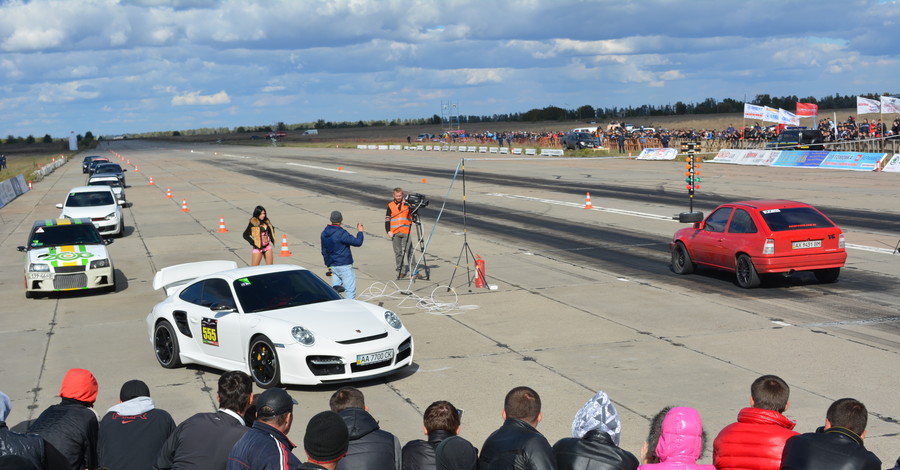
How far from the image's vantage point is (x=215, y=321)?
1139 cm

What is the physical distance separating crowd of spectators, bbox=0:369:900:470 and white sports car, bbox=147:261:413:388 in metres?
3.89

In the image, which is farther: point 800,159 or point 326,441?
point 800,159

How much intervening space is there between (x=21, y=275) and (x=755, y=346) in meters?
16.9

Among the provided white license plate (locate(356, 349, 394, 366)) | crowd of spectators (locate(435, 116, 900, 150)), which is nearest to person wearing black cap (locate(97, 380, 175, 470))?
white license plate (locate(356, 349, 394, 366))

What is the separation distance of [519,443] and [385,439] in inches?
37.2

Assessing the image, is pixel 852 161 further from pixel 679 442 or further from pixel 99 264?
pixel 679 442

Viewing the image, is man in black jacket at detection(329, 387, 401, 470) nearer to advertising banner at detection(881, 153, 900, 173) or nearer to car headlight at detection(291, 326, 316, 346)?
car headlight at detection(291, 326, 316, 346)

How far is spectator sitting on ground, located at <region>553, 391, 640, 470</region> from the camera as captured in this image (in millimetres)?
5094

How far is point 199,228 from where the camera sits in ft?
98.5

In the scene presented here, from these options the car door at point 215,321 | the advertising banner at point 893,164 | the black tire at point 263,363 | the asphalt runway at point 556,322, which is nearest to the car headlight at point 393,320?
the asphalt runway at point 556,322

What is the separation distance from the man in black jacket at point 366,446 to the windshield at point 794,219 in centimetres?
1231

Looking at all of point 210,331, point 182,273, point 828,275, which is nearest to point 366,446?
point 210,331

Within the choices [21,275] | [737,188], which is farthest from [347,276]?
[737,188]

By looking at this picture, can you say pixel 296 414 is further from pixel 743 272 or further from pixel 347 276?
pixel 743 272
